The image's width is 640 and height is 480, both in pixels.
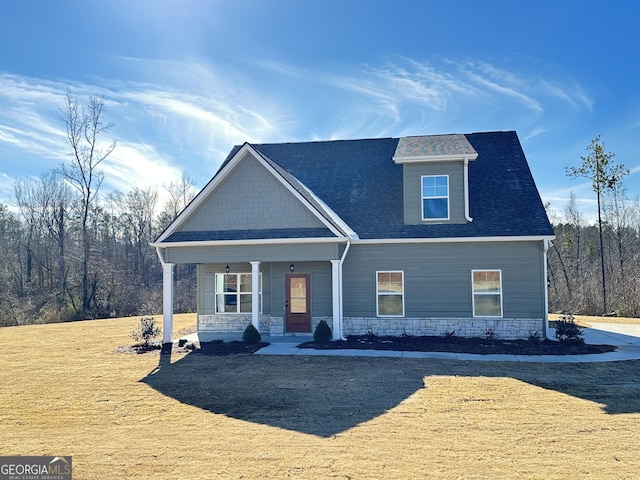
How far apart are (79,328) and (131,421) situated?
49.7ft

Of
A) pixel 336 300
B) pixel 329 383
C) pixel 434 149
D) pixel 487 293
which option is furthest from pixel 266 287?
pixel 434 149

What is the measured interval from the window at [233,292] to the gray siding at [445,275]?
390cm

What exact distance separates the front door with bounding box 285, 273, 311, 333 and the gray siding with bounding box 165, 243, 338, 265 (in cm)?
162

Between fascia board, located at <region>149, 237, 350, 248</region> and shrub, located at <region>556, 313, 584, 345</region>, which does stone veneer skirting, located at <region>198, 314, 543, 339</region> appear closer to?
shrub, located at <region>556, 313, 584, 345</region>

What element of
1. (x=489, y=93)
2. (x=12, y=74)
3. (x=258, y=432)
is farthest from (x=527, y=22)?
(x=12, y=74)

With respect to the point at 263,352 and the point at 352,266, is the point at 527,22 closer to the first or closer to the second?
the point at 352,266

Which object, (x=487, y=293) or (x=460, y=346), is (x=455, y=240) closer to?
(x=487, y=293)

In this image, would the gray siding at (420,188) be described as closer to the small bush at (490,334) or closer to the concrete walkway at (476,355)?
the small bush at (490,334)

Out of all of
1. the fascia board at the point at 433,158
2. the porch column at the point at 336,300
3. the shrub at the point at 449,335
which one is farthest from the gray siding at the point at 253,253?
the shrub at the point at 449,335

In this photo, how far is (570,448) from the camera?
18.4ft

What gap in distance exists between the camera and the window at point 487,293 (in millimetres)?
14414

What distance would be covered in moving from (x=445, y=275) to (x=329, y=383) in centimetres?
704

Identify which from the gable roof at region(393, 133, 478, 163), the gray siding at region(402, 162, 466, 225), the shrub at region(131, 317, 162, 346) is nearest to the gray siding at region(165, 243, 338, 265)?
the shrub at region(131, 317, 162, 346)

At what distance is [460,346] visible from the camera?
42.9 feet
